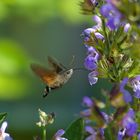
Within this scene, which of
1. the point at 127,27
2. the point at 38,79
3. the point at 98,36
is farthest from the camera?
the point at 38,79

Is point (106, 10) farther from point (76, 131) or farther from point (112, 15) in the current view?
point (76, 131)

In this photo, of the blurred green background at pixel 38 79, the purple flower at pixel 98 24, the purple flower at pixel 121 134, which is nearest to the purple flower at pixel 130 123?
the purple flower at pixel 121 134

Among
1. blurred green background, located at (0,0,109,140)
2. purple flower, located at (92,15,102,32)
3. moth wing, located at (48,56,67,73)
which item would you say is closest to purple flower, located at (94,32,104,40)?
purple flower, located at (92,15,102,32)

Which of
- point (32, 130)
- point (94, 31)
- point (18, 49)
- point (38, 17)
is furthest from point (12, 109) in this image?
point (94, 31)

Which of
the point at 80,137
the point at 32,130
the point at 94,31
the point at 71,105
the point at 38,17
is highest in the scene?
the point at 94,31

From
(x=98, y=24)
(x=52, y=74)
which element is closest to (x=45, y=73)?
(x=52, y=74)

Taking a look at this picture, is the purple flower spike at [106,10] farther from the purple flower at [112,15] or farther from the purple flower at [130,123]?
the purple flower at [130,123]

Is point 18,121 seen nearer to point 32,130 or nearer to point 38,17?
point 32,130
